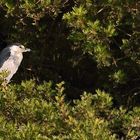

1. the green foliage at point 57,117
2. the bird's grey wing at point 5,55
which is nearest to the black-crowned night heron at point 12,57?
the bird's grey wing at point 5,55

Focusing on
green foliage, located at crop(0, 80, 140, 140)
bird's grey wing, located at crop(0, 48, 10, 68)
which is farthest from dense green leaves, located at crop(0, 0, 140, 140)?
bird's grey wing, located at crop(0, 48, 10, 68)

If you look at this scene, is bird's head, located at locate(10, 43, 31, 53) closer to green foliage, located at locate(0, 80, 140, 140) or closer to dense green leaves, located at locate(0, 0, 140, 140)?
dense green leaves, located at locate(0, 0, 140, 140)

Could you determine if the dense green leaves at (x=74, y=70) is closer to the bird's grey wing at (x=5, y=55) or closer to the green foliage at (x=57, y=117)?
the green foliage at (x=57, y=117)

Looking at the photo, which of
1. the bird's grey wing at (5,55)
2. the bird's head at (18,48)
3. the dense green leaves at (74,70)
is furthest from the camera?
the bird's grey wing at (5,55)

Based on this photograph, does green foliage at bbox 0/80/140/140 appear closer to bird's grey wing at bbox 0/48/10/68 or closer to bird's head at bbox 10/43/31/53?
bird's head at bbox 10/43/31/53

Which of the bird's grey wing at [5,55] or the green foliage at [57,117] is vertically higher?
the green foliage at [57,117]

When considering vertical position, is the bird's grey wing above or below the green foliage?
below

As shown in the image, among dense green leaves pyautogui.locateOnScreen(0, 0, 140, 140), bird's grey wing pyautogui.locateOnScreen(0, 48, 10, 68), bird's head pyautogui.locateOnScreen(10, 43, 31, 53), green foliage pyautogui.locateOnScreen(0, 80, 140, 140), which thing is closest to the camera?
green foliage pyautogui.locateOnScreen(0, 80, 140, 140)

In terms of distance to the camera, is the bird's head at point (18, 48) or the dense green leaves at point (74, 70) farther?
the bird's head at point (18, 48)

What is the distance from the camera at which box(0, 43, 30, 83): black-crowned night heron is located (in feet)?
20.3

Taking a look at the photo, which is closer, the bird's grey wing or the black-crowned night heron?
the black-crowned night heron

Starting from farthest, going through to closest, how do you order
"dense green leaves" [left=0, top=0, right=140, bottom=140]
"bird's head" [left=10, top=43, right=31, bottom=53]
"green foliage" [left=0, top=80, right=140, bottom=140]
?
1. "bird's head" [left=10, top=43, right=31, bottom=53]
2. "dense green leaves" [left=0, top=0, right=140, bottom=140]
3. "green foliage" [left=0, top=80, right=140, bottom=140]

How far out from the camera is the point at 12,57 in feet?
21.1

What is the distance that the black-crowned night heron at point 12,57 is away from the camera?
6.17m
